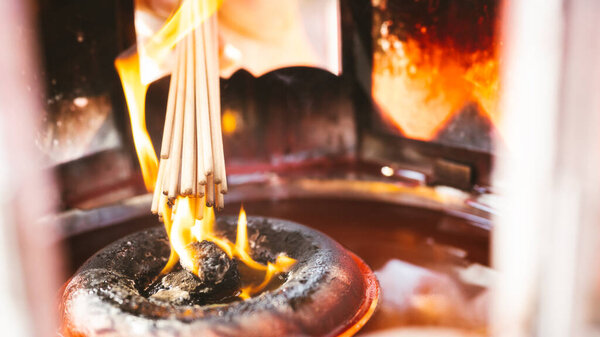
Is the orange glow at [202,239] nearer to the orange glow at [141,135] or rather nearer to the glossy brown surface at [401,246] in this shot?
the orange glow at [141,135]

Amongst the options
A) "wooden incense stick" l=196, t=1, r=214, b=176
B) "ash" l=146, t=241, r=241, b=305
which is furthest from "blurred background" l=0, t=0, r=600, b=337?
"wooden incense stick" l=196, t=1, r=214, b=176

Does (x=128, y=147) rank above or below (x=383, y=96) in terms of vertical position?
below

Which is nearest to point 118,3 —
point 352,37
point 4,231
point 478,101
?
point 352,37

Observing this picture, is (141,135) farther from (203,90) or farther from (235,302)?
(235,302)

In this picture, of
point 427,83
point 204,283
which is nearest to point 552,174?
point 204,283

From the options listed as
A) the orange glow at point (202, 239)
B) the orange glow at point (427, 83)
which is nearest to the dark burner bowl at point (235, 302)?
the orange glow at point (202, 239)

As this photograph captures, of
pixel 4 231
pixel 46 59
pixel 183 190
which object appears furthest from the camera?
pixel 46 59

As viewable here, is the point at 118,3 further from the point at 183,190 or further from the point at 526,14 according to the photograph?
the point at 526,14
